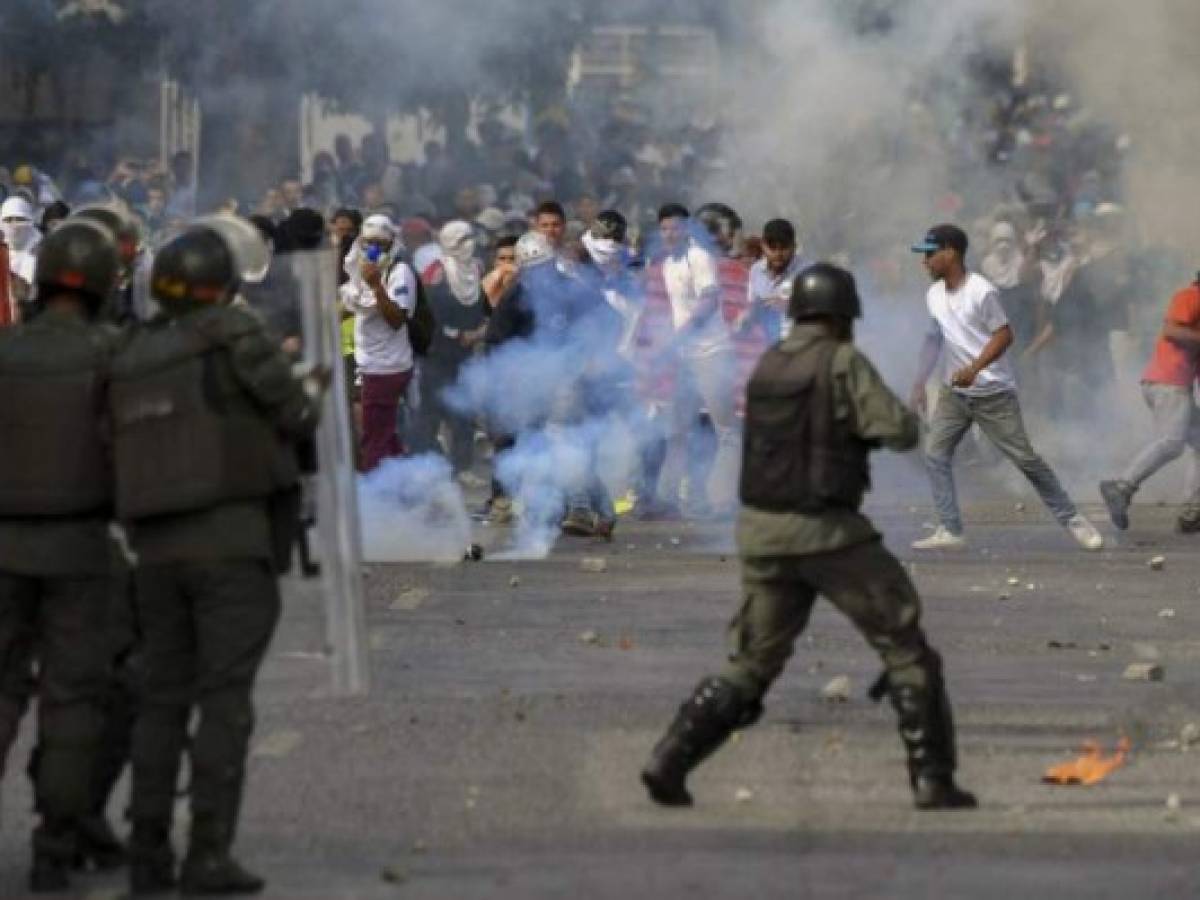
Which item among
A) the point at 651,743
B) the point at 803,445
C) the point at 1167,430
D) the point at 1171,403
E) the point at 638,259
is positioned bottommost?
the point at 651,743

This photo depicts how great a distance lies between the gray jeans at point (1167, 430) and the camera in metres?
19.1

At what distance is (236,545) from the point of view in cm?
870

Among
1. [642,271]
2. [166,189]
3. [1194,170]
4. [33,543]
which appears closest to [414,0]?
[166,189]

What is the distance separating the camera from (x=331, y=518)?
900cm

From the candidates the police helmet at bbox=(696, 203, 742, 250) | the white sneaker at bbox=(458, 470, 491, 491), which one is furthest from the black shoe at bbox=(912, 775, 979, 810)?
the white sneaker at bbox=(458, 470, 491, 491)

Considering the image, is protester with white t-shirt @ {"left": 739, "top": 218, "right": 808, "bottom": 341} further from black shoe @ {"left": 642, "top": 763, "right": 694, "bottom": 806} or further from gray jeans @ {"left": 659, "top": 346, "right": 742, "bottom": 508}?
black shoe @ {"left": 642, "top": 763, "right": 694, "bottom": 806}

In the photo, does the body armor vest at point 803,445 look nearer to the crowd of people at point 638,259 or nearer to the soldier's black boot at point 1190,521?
the crowd of people at point 638,259

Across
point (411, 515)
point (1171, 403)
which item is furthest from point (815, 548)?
point (1171, 403)

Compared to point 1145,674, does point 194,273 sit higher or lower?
higher

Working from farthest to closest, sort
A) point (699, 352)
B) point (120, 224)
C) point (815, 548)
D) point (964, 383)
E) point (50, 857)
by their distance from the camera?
point (699, 352) < point (964, 383) < point (120, 224) < point (815, 548) < point (50, 857)

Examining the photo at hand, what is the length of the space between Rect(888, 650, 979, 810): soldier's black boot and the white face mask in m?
12.1

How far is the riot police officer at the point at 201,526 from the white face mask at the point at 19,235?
12619 millimetres

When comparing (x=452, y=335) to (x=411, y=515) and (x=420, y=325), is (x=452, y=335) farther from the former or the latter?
(x=411, y=515)

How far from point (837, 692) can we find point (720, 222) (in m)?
8.59
